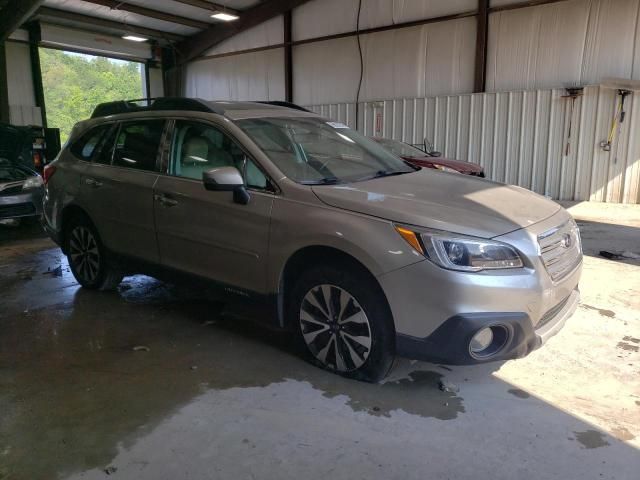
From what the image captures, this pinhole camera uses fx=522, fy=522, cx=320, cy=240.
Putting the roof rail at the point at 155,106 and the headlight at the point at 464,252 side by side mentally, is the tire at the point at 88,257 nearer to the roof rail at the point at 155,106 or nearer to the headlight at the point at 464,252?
the roof rail at the point at 155,106

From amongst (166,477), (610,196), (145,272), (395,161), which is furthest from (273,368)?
(610,196)

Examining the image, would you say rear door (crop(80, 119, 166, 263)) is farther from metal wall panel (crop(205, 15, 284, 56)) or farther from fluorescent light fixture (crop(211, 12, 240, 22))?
metal wall panel (crop(205, 15, 284, 56))

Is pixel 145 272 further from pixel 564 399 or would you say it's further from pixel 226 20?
pixel 226 20

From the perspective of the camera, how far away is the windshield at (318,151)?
3.33 m

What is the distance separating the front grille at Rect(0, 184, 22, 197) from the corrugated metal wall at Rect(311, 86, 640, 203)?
353 inches

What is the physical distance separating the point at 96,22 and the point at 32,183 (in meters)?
9.66

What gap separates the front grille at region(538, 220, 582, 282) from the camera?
9.21 ft

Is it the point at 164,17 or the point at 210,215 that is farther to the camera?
the point at 164,17

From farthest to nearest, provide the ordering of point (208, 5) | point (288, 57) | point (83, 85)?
point (83, 85) < point (288, 57) < point (208, 5)

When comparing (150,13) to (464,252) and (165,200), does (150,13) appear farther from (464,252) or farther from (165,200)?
(464,252)

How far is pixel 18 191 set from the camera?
7.65 m

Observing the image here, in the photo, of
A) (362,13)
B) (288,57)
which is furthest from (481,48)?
(288,57)

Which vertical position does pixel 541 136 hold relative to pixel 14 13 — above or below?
below

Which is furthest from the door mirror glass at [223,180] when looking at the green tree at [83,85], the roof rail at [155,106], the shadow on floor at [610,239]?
the green tree at [83,85]
